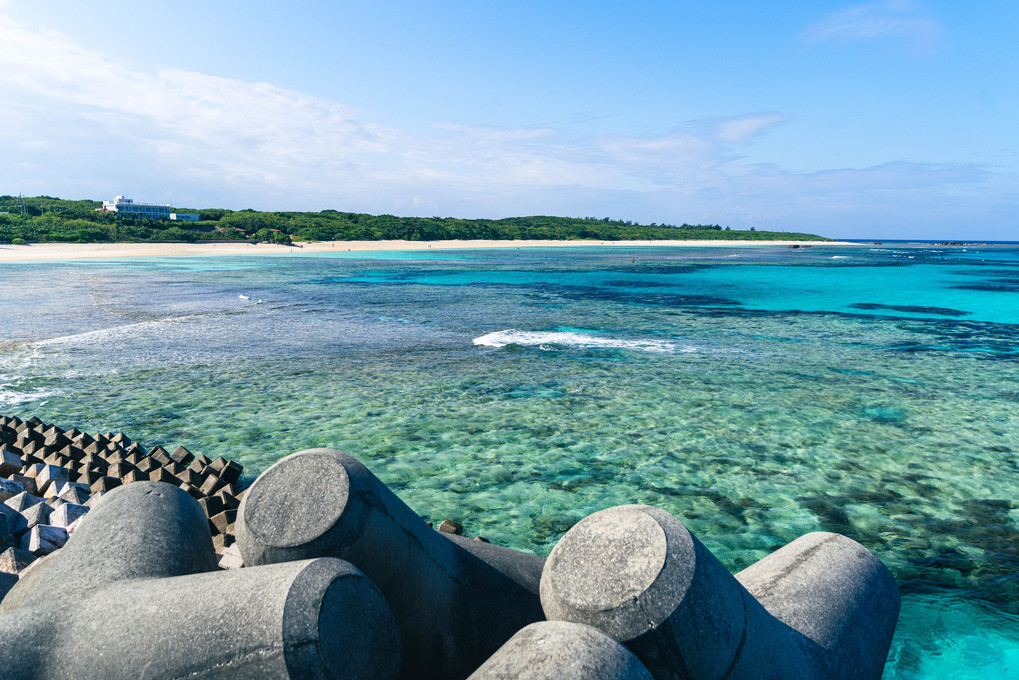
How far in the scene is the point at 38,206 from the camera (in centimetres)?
12688

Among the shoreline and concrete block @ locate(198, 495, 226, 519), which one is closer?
concrete block @ locate(198, 495, 226, 519)

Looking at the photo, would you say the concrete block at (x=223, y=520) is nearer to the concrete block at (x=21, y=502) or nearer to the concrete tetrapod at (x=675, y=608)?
the concrete block at (x=21, y=502)

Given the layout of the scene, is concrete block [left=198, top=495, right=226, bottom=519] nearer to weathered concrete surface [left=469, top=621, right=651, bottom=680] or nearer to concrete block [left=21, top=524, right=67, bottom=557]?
concrete block [left=21, top=524, right=67, bottom=557]

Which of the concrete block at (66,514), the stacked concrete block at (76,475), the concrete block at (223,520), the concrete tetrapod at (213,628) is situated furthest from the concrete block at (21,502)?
the concrete tetrapod at (213,628)

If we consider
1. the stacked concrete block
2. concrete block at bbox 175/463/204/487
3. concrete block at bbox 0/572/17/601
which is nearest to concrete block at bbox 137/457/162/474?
the stacked concrete block

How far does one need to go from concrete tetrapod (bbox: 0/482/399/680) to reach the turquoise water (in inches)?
163

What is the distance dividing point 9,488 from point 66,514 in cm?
148

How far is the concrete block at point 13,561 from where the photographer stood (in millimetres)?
4820

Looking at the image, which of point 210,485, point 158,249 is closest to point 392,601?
point 210,485

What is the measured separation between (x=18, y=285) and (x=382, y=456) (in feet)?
128

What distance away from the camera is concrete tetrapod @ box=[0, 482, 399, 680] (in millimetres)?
2672

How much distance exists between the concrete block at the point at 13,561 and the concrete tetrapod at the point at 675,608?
13.9 feet

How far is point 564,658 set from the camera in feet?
8.30

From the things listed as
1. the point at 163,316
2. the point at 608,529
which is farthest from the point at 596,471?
the point at 163,316
